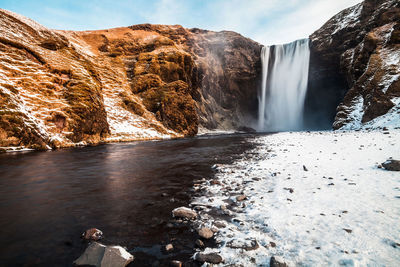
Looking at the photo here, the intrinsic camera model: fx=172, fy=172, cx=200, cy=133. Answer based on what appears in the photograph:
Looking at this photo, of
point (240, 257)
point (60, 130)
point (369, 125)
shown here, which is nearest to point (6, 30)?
point (60, 130)

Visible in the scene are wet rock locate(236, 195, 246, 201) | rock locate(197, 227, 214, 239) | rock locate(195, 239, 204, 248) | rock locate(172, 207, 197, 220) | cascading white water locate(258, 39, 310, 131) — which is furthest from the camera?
cascading white water locate(258, 39, 310, 131)

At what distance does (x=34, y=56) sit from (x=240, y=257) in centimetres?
3543

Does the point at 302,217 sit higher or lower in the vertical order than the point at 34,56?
lower

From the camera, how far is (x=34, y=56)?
24828 millimetres

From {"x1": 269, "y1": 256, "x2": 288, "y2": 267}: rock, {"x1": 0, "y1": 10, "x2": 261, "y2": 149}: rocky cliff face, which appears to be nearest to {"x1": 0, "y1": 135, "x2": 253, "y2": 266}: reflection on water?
{"x1": 269, "y1": 256, "x2": 288, "y2": 267}: rock

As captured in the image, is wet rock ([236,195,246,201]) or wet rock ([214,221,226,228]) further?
wet rock ([236,195,246,201])

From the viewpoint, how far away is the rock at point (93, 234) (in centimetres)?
357

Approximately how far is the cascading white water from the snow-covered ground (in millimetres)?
72371

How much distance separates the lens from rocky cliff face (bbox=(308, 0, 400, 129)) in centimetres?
2749

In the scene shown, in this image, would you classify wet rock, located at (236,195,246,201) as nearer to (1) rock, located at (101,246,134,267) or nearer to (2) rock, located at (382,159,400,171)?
(1) rock, located at (101,246,134,267)

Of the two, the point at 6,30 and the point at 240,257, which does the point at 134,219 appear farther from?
the point at 6,30

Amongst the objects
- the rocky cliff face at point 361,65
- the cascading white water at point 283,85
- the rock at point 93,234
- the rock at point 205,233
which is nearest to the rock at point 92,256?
the rock at point 93,234

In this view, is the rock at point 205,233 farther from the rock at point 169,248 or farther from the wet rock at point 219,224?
the rock at point 169,248

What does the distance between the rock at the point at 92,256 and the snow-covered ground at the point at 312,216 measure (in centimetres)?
186
